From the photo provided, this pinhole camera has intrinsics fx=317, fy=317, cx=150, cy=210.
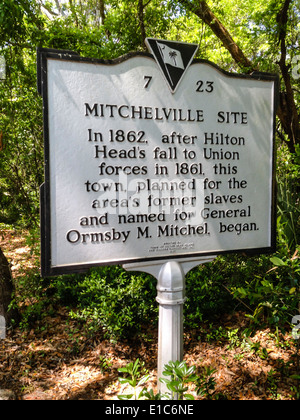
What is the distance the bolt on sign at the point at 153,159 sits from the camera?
1865mm

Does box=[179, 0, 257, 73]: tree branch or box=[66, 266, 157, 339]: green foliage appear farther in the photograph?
box=[179, 0, 257, 73]: tree branch

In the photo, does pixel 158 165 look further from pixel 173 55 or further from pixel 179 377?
pixel 179 377

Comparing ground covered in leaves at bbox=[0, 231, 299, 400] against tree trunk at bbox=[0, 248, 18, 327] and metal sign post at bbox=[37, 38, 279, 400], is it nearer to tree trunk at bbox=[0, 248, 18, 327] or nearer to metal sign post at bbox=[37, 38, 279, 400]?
tree trunk at bbox=[0, 248, 18, 327]

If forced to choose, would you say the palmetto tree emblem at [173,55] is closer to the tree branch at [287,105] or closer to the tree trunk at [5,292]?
the tree trunk at [5,292]

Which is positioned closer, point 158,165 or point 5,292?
point 158,165

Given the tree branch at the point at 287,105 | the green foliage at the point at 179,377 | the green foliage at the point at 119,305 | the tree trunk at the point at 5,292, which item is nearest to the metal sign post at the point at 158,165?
the green foliage at the point at 179,377

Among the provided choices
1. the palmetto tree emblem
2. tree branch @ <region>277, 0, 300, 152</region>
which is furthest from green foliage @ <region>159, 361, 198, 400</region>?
tree branch @ <region>277, 0, 300, 152</region>

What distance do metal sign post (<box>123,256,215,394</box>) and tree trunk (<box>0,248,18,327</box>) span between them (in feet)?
7.62

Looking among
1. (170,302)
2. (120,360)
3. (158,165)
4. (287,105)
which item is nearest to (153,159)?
(158,165)

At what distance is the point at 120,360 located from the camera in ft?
11.0

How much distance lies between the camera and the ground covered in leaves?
290cm

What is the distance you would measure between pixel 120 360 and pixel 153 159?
2.33m

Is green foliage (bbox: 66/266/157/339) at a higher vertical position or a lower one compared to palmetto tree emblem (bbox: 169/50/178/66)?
lower

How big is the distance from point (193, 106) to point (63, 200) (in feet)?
3.45
